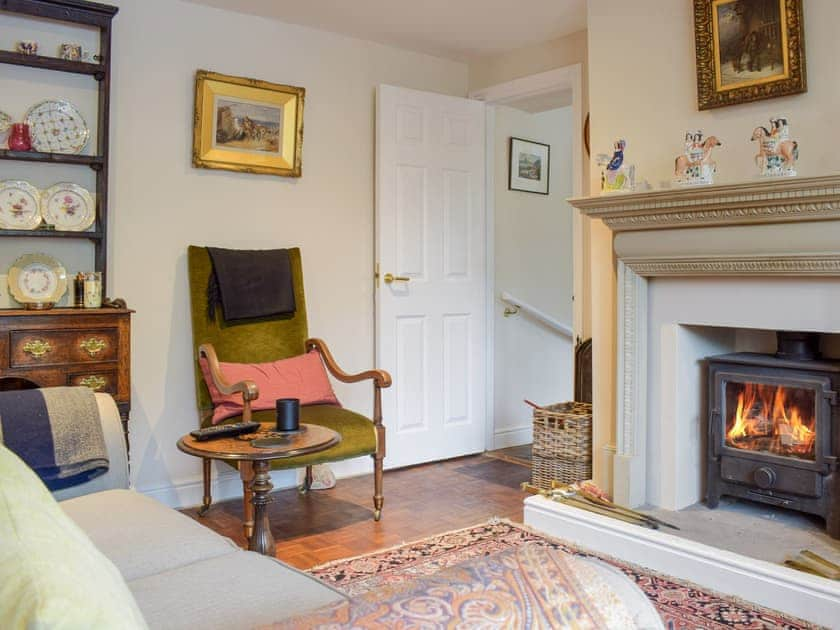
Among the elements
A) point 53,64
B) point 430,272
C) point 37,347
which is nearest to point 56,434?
point 37,347

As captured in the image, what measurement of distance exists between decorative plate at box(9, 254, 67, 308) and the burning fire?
274cm

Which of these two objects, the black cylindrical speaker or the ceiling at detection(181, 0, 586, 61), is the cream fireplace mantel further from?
the black cylindrical speaker

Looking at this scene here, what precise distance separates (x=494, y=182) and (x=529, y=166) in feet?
1.22

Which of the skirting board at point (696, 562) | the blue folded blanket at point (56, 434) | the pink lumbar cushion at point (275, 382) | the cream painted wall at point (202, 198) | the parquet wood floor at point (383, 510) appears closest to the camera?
the blue folded blanket at point (56, 434)

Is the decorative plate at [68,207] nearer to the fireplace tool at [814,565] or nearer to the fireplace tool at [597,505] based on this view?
the fireplace tool at [597,505]

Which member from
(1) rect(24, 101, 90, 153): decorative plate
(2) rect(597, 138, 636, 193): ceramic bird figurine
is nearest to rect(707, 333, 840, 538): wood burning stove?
(2) rect(597, 138, 636, 193): ceramic bird figurine

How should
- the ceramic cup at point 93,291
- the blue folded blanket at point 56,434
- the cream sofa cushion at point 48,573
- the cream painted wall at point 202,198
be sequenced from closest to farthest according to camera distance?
1. the cream sofa cushion at point 48,573
2. the blue folded blanket at point 56,434
3. the ceramic cup at point 93,291
4. the cream painted wall at point 202,198

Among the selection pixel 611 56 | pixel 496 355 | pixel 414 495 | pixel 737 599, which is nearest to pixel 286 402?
pixel 414 495

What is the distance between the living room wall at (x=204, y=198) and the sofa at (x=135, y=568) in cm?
137

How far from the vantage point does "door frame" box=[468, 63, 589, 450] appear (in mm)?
3830

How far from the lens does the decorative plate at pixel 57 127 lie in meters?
3.06

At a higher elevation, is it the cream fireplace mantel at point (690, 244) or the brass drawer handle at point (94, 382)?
the cream fireplace mantel at point (690, 244)

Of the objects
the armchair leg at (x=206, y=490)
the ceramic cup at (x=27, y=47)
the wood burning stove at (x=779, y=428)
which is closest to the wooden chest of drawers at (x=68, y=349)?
the armchair leg at (x=206, y=490)

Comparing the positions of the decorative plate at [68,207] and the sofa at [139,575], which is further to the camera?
the decorative plate at [68,207]
